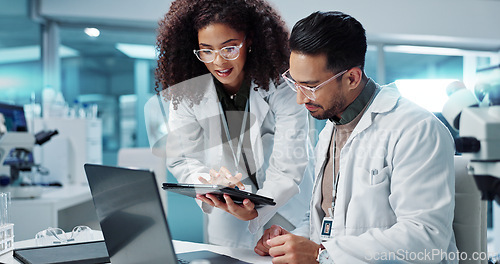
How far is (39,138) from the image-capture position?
2.79m

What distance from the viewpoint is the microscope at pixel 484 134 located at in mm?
576

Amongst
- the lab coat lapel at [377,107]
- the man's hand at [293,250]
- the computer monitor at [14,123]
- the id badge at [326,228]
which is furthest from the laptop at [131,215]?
the computer monitor at [14,123]

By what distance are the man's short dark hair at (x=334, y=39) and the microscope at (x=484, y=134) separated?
22.3 inches

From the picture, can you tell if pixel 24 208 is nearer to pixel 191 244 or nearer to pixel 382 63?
pixel 191 244

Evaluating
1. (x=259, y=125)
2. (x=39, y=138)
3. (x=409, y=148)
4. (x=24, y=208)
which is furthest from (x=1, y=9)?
(x=409, y=148)

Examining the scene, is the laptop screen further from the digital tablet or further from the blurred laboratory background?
the blurred laboratory background

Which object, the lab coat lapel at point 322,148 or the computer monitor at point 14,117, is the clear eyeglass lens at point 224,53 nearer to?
the lab coat lapel at point 322,148

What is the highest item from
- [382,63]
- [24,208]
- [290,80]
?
[382,63]

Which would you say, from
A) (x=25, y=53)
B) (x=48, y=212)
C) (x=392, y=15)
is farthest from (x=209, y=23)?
(x=392, y=15)

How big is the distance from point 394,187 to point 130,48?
13.1ft

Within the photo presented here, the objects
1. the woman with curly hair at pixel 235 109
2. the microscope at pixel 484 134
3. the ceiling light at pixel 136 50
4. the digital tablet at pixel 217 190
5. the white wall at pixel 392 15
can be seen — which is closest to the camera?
the microscope at pixel 484 134

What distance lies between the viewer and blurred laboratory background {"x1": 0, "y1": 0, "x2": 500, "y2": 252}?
399cm

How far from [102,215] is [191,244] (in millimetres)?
406

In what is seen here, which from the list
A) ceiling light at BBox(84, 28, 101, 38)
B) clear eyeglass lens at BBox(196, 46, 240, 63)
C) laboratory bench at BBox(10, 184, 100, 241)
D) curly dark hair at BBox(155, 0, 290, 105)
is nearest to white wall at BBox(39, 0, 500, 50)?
ceiling light at BBox(84, 28, 101, 38)
